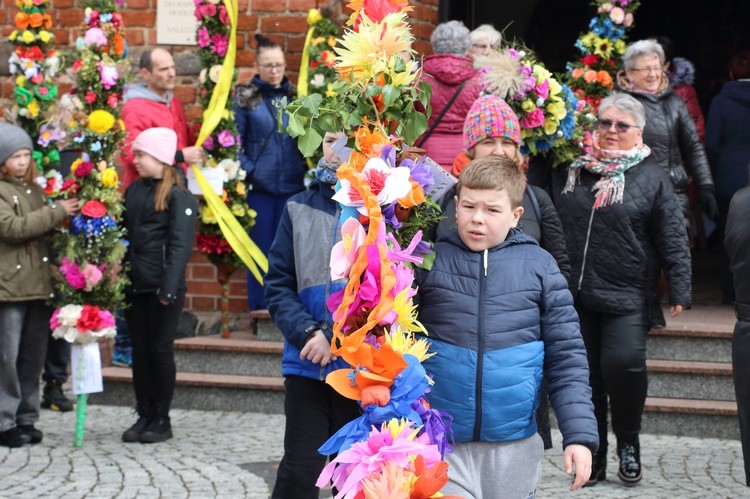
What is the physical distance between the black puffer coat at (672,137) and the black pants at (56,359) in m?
4.05

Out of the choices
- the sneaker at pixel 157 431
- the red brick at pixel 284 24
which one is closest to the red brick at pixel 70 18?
the red brick at pixel 284 24

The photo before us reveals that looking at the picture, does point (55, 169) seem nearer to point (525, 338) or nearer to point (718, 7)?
point (525, 338)

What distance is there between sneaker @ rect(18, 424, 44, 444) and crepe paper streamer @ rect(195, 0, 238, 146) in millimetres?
2322

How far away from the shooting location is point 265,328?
9.44m

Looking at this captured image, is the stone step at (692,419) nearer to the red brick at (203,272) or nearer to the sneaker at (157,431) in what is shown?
the sneaker at (157,431)

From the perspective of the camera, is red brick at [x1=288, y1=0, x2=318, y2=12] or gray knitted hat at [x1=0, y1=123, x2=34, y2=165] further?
red brick at [x1=288, y1=0, x2=318, y2=12]

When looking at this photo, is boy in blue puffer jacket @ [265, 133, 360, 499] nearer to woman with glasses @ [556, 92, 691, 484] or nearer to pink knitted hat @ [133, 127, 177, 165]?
woman with glasses @ [556, 92, 691, 484]

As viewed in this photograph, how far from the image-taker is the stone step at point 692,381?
27.6ft

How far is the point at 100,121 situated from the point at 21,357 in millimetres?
1541

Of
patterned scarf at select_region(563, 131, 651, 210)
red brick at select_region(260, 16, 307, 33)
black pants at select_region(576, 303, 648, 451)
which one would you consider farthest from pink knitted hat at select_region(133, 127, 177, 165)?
black pants at select_region(576, 303, 648, 451)

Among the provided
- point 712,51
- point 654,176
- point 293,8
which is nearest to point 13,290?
point 293,8

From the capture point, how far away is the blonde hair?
14.4 ft

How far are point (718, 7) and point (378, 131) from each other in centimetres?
1224

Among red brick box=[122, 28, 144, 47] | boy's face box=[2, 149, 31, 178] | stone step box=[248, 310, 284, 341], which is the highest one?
red brick box=[122, 28, 144, 47]
